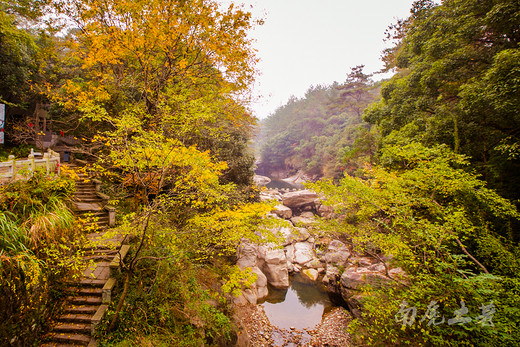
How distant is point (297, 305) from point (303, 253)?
4634 millimetres

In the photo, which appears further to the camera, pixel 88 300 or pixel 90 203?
pixel 90 203

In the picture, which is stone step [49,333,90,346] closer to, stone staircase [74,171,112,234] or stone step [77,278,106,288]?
stone step [77,278,106,288]

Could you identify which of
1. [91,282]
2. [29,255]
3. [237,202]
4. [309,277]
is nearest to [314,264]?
[309,277]

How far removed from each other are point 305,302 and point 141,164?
1176 centimetres

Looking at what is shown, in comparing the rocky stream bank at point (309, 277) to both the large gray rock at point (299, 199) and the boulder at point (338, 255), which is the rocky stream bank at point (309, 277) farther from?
the large gray rock at point (299, 199)

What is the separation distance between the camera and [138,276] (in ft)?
19.9

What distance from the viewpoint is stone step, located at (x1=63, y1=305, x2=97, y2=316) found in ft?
17.9

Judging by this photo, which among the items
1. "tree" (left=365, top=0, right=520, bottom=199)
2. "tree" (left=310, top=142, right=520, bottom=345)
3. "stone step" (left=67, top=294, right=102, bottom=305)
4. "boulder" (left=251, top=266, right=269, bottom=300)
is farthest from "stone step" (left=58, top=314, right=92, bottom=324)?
"tree" (left=365, top=0, right=520, bottom=199)

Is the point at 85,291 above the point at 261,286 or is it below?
above

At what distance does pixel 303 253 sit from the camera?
15.8m

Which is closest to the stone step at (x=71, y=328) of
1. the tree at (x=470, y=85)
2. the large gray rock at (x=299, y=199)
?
the tree at (x=470, y=85)

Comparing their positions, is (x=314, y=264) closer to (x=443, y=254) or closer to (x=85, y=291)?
(x=443, y=254)

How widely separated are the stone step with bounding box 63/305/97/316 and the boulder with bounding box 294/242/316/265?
497 inches

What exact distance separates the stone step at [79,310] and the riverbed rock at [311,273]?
12015mm
